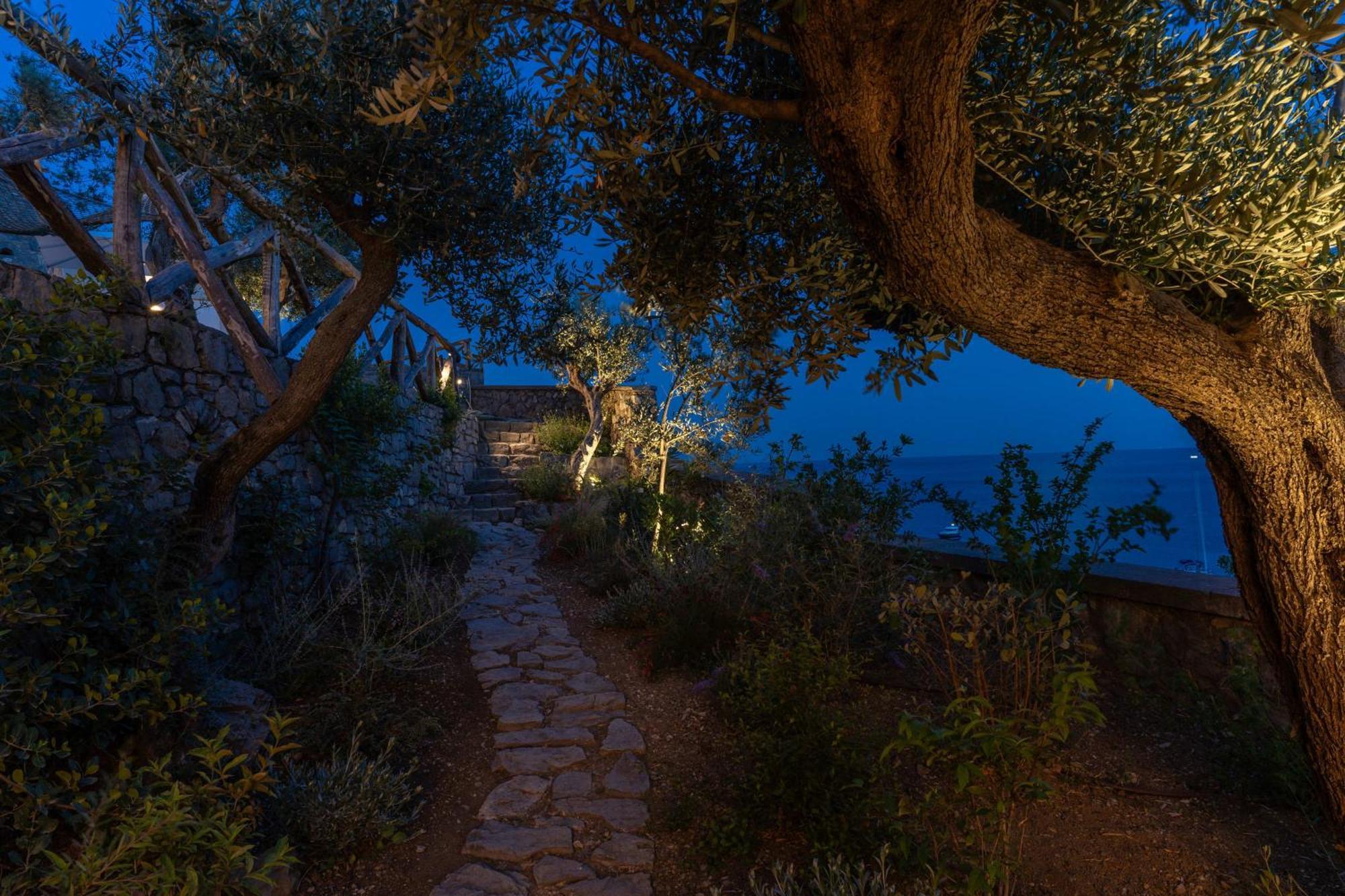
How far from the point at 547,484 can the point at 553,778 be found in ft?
28.1

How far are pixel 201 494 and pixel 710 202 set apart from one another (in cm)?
373

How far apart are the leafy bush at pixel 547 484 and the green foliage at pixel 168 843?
9442mm

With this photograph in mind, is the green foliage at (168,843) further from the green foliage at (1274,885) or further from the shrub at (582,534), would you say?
the shrub at (582,534)

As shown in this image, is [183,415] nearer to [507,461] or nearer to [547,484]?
[547,484]

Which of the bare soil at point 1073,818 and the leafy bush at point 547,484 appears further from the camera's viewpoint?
the leafy bush at point 547,484

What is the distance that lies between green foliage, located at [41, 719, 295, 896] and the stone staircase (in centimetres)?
863

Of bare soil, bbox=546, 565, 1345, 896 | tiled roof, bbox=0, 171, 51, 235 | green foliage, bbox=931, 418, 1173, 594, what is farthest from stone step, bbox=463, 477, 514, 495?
green foliage, bbox=931, 418, 1173, 594

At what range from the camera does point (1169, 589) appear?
13.0 ft

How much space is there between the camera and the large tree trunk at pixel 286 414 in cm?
418

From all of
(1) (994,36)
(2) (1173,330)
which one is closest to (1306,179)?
(2) (1173,330)

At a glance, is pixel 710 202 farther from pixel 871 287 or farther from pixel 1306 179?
pixel 1306 179

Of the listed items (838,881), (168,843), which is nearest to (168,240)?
(168,843)

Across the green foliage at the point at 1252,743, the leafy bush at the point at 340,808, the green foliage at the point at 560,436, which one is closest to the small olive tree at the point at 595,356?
the green foliage at the point at 560,436

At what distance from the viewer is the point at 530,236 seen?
5.63 metres
